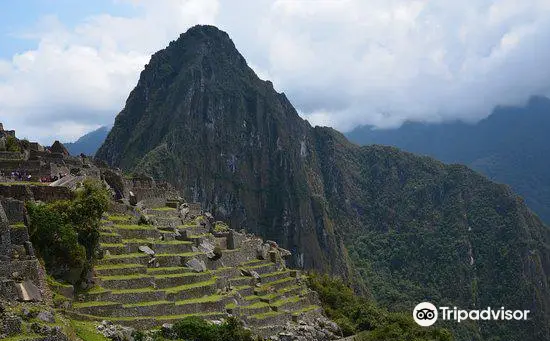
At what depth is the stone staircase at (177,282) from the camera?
2606cm

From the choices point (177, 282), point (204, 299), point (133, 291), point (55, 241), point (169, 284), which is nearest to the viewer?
point (55, 241)

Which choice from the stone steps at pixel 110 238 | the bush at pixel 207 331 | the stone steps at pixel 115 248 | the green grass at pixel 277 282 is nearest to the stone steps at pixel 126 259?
the stone steps at pixel 115 248

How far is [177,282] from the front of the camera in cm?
3022

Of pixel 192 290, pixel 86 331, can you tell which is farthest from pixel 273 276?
pixel 86 331

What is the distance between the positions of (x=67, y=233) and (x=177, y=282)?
736 cm

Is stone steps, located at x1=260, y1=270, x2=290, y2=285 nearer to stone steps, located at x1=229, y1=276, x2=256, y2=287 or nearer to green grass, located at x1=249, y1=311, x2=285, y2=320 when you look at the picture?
stone steps, located at x1=229, y1=276, x2=256, y2=287

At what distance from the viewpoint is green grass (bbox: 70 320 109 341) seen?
21.5 metres

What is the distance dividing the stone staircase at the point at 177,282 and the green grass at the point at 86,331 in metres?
0.72

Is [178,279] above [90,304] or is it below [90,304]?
above

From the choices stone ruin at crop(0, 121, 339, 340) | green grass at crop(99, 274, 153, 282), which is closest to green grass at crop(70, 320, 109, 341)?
stone ruin at crop(0, 121, 339, 340)

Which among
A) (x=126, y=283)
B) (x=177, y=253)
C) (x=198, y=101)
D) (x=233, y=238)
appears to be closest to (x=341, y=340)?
(x=233, y=238)

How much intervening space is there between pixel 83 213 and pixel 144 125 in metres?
175

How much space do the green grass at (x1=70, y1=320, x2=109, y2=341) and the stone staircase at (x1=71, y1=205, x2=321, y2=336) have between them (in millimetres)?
716

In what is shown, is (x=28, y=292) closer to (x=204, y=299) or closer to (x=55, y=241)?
(x=55, y=241)
